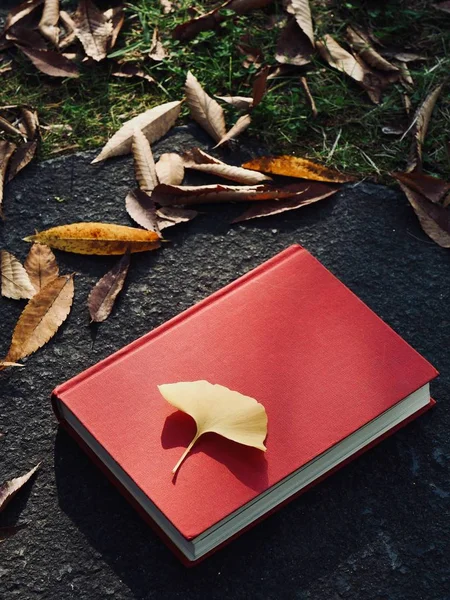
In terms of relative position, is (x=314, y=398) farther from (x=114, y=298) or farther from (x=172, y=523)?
(x=114, y=298)

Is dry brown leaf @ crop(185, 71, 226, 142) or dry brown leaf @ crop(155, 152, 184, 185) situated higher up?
dry brown leaf @ crop(185, 71, 226, 142)

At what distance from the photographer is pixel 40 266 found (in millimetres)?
2213

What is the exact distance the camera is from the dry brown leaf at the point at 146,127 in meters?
2.45

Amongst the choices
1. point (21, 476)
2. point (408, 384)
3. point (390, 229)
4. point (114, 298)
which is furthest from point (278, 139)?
point (21, 476)

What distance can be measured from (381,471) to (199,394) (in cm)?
44

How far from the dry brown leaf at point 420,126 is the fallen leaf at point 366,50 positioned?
162mm

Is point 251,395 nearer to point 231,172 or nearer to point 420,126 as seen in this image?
point 231,172

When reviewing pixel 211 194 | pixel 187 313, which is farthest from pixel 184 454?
pixel 211 194

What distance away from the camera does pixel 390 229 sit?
7.63ft

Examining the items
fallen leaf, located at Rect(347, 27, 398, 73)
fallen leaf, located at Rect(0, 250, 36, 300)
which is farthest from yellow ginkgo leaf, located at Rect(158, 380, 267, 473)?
fallen leaf, located at Rect(347, 27, 398, 73)

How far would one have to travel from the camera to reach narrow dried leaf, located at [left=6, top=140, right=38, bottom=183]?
2.40 meters

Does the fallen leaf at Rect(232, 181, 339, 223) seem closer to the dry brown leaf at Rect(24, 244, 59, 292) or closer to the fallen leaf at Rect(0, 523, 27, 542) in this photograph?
the dry brown leaf at Rect(24, 244, 59, 292)

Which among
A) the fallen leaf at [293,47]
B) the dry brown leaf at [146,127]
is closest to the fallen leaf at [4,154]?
the dry brown leaf at [146,127]

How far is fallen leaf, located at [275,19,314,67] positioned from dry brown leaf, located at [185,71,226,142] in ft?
0.88
